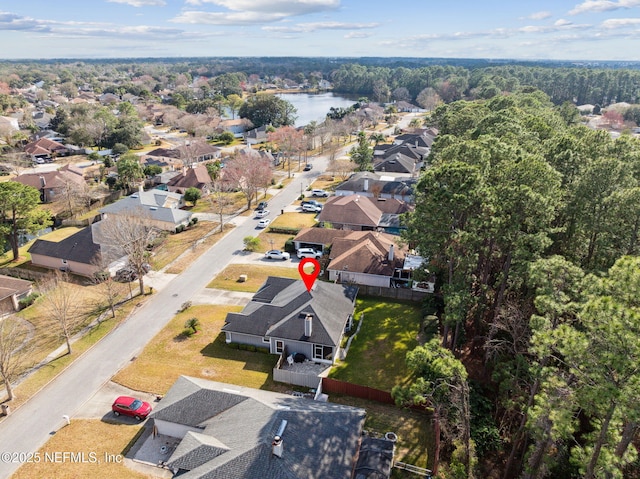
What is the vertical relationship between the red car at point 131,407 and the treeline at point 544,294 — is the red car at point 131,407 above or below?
below

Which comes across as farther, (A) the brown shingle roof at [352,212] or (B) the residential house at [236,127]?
(B) the residential house at [236,127]

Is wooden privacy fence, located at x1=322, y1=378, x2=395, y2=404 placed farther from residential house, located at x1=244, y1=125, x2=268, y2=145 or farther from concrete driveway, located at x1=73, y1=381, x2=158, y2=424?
residential house, located at x1=244, y1=125, x2=268, y2=145

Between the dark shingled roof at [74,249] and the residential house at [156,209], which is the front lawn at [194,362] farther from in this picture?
the residential house at [156,209]

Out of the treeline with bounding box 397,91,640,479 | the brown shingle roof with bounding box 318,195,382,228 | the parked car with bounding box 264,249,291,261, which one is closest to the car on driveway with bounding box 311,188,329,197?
the brown shingle roof with bounding box 318,195,382,228

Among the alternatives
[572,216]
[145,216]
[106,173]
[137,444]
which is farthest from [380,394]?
[106,173]

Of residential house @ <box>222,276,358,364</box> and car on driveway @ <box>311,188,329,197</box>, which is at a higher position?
car on driveway @ <box>311,188,329,197</box>

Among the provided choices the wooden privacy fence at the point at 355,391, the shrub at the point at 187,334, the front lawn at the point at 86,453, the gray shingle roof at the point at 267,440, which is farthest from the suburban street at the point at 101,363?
the wooden privacy fence at the point at 355,391
